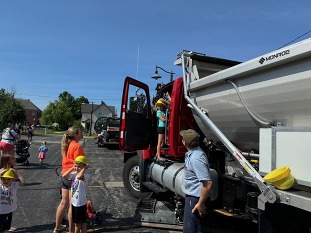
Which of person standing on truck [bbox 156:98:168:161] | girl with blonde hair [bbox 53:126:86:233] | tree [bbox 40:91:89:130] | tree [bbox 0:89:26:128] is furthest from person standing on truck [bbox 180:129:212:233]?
tree [bbox 40:91:89:130]

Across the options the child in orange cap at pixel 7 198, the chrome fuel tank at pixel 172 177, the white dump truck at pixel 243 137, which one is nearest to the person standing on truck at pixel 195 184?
the white dump truck at pixel 243 137

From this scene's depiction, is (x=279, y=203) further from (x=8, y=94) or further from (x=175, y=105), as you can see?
(x=8, y=94)

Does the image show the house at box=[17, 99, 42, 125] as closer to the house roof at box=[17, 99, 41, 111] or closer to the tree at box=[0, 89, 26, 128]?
the house roof at box=[17, 99, 41, 111]

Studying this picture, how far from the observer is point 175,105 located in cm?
622

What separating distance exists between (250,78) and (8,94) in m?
60.0

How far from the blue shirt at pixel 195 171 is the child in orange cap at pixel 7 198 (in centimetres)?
244

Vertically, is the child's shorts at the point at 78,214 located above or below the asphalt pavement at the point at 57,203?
above

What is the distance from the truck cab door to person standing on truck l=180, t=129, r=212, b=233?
331 cm

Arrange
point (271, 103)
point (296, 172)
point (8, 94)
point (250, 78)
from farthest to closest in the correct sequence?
point (8, 94) → point (250, 78) → point (271, 103) → point (296, 172)

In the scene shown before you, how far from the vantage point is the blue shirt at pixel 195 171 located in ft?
12.7

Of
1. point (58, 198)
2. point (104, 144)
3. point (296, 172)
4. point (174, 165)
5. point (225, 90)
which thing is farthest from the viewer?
point (104, 144)

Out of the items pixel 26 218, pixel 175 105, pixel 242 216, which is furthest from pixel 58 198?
pixel 242 216

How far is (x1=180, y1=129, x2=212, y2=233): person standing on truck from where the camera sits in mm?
3836

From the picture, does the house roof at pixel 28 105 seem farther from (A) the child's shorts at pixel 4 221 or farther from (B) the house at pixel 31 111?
(A) the child's shorts at pixel 4 221
